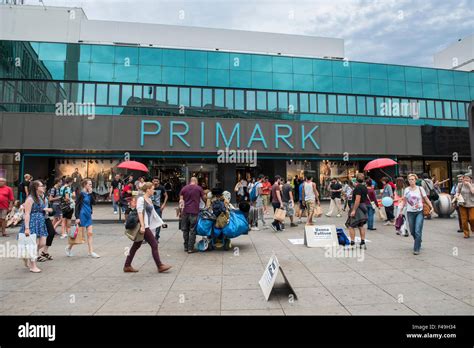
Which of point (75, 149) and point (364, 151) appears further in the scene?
point (364, 151)

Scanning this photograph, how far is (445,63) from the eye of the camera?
139 ft

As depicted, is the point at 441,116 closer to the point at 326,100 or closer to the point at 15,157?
the point at 326,100

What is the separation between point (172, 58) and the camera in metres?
22.8

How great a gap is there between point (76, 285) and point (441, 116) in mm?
30120

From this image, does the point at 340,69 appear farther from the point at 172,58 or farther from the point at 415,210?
the point at 415,210

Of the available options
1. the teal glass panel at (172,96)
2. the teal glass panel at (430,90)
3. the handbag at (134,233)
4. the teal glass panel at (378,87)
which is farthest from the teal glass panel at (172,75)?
the teal glass panel at (430,90)

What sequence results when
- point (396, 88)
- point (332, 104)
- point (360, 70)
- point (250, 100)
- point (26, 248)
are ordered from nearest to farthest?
point (26, 248) < point (250, 100) < point (332, 104) < point (360, 70) < point (396, 88)

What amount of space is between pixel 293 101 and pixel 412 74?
11852 millimetres

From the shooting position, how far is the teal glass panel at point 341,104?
2344cm

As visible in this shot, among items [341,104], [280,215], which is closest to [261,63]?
[341,104]

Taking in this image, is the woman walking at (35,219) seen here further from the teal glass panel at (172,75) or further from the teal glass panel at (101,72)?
the teal glass panel at (101,72)

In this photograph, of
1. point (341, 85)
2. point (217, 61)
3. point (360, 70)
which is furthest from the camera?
point (360, 70)
